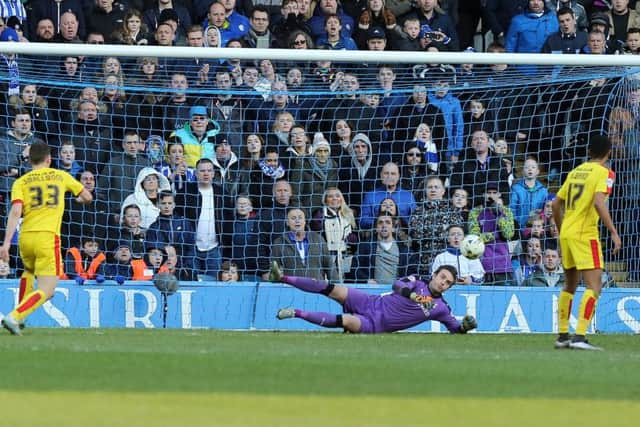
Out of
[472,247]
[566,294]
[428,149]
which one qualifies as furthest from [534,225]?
[566,294]

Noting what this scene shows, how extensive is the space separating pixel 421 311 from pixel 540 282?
3166 millimetres

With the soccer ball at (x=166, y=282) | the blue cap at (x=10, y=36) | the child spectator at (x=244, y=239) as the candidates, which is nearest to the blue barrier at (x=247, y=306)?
the soccer ball at (x=166, y=282)

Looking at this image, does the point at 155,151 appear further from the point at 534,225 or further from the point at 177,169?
the point at 534,225

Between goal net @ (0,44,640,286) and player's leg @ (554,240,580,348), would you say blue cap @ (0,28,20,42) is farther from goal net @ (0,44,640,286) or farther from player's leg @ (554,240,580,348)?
player's leg @ (554,240,580,348)

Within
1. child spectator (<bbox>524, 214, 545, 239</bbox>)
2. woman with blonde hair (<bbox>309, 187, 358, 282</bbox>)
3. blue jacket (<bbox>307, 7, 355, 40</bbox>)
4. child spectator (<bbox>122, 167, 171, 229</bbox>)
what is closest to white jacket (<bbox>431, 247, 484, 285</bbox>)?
child spectator (<bbox>524, 214, 545, 239</bbox>)

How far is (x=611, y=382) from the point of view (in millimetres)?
10555

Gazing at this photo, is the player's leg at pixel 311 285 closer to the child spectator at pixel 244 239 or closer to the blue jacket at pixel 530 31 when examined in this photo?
the child spectator at pixel 244 239

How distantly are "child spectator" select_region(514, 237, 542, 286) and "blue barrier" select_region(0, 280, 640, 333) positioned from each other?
0.67 meters

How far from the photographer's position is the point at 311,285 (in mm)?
16016

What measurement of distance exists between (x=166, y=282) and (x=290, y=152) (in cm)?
282

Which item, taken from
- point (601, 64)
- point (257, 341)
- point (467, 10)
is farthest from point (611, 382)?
point (467, 10)

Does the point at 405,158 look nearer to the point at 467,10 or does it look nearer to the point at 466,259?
the point at 466,259

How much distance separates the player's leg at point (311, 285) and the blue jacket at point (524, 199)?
360cm

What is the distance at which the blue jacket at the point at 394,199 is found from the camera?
1875 cm
